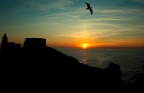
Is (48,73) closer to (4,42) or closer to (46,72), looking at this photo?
(46,72)

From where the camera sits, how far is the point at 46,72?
1906 centimetres

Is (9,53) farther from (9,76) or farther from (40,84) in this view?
(40,84)

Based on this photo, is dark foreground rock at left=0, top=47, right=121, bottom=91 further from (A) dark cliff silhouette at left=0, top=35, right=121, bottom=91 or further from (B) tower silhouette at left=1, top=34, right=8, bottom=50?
(B) tower silhouette at left=1, top=34, right=8, bottom=50

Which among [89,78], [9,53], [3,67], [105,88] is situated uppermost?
[9,53]

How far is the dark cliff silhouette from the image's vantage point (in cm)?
1781

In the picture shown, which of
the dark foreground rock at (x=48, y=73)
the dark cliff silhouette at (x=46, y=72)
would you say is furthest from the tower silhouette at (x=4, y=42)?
the dark foreground rock at (x=48, y=73)

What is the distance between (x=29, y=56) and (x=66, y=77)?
4970 mm

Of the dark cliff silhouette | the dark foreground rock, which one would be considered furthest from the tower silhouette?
the dark foreground rock

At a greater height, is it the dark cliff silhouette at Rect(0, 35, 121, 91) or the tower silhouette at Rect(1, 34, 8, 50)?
the tower silhouette at Rect(1, 34, 8, 50)

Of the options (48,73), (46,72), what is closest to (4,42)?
(46,72)

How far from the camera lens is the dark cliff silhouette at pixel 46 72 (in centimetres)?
1781

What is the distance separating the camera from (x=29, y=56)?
813 inches

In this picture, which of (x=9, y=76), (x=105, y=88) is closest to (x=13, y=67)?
(x=9, y=76)

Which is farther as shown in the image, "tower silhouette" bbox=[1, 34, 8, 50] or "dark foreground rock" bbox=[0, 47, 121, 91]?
"tower silhouette" bbox=[1, 34, 8, 50]
